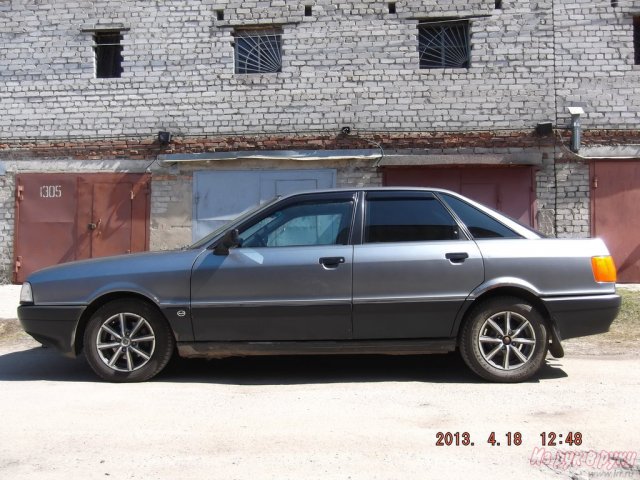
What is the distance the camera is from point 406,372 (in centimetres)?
570

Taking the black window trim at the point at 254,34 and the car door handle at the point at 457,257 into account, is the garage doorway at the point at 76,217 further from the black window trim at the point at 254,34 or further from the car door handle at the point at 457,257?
the car door handle at the point at 457,257

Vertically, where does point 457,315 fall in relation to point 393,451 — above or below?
above

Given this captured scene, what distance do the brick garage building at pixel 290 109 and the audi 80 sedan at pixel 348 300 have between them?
6.26 m

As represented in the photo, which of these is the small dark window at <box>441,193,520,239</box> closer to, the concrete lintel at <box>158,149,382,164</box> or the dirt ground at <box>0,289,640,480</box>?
the dirt ground at <box>0,289,640,480</box>

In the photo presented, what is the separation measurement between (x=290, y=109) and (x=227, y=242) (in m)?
6.95

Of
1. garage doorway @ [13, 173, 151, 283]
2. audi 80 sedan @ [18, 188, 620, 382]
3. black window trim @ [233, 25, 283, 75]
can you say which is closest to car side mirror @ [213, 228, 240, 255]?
audi 80 sedan @ [18, 188, 620, 382]

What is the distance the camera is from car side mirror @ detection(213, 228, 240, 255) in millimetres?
5133

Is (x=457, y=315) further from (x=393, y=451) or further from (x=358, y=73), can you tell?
(x=358, y=73)

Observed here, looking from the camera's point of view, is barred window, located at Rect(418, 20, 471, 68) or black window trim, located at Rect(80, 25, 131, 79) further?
black window trim, located at Rect(80, 25, 131, 79)

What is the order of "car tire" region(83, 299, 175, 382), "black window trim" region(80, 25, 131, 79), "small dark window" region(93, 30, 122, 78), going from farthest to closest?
"small dark window" region(93, 30, 122, 78), "black window trim" region(80, 25, 131, 79), "car tire" region(83, 299, 175, 382)

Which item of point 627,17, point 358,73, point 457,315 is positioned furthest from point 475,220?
point 627,17

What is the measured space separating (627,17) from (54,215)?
1116cm

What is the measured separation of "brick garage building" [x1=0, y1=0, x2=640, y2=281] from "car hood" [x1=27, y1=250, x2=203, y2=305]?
20.6 ft

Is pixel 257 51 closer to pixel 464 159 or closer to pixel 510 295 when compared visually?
pixel 464 159
